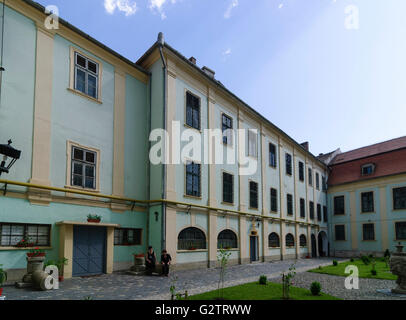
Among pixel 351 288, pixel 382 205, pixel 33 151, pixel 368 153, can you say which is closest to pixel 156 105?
pixel 33 151

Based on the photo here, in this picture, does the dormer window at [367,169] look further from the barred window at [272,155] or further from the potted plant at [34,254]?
the potted plant at [34,254]

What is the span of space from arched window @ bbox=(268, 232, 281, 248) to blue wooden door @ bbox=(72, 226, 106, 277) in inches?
565

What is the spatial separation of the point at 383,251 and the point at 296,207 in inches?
395

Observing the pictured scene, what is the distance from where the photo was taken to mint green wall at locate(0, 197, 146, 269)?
1102 cm

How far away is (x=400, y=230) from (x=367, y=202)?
400 cm

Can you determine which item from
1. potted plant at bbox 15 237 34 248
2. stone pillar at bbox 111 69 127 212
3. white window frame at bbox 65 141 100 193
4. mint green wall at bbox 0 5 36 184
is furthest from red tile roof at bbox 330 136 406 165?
potted plant at bbox 15 237 34 248

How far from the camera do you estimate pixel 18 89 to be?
12055mm

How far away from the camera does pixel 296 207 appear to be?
29.1 metres

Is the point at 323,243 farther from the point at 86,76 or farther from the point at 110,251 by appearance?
the point at 86,76

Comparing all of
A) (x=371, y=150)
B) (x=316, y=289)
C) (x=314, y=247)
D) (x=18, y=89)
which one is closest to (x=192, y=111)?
(x=18, y=89)

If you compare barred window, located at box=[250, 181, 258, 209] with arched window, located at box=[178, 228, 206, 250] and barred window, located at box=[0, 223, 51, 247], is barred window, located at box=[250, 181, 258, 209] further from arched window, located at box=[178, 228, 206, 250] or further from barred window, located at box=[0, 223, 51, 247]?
barred window, located at box=[0, 223, 51, 247]

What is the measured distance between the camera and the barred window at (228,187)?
2019 centimetres

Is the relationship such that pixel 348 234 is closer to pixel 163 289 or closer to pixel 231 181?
pixel 231 181

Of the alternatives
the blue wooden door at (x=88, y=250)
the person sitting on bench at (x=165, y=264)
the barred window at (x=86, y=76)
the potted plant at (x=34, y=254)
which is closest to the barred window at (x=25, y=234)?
the potted plant at (x=34, y=254)
